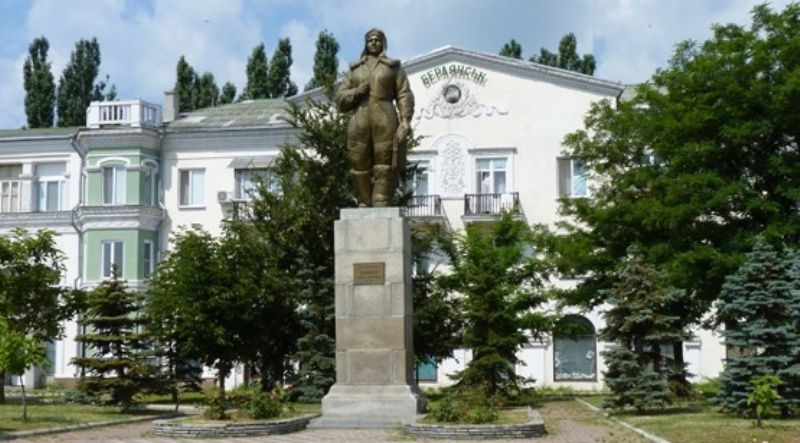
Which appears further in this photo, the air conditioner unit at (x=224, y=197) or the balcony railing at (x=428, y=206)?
the air conditioner unit at (x=224, y=197)

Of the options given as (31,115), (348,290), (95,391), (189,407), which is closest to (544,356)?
(189,407)

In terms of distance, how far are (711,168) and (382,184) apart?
1221cm

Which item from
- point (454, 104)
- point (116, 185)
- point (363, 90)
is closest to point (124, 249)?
point (116, 185)

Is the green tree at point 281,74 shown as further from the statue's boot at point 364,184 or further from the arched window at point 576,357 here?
the statue's boot at point 364,184

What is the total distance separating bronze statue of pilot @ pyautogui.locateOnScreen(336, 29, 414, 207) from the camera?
2006 centimetres

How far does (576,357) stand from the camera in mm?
42469

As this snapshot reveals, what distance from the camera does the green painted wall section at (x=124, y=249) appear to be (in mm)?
44031

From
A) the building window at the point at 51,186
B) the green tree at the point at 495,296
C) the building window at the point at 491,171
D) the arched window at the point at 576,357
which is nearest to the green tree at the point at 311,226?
the green tree at the point at 495,296

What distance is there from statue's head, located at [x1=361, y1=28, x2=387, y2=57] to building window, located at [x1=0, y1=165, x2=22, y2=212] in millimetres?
30108

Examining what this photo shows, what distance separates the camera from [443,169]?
43.6 meters

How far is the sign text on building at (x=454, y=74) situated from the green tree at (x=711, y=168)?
12.9m

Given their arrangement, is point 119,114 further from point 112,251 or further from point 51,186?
point 112,251

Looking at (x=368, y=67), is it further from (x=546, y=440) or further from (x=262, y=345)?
(x=262, y=345)

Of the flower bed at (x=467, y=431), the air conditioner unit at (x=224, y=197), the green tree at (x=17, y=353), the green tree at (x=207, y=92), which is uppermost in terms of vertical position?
the green tree at (x=207, y=92)
